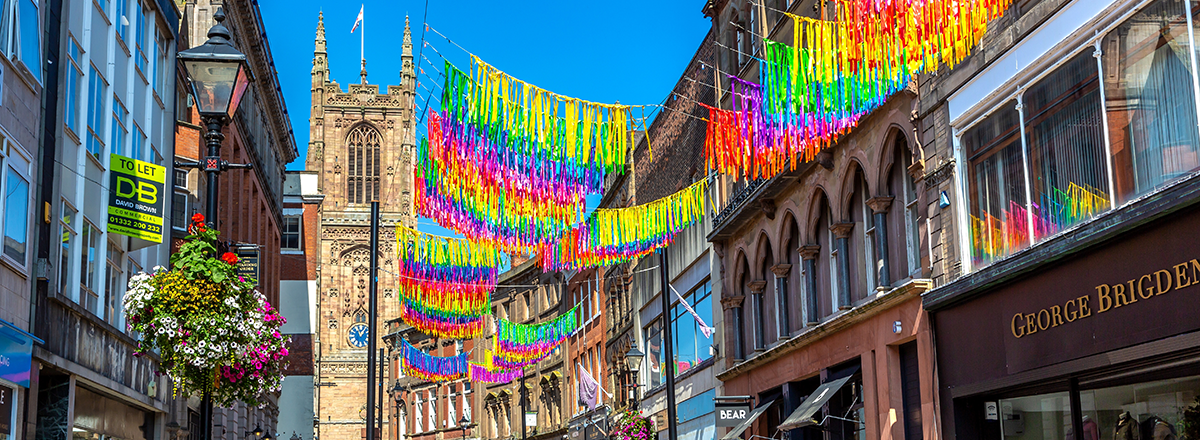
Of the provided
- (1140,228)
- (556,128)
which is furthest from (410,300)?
(1140,228)

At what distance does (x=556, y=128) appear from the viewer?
19281 mm

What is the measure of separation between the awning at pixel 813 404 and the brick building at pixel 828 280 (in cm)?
4

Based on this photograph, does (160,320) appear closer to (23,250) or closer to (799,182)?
(23,250)

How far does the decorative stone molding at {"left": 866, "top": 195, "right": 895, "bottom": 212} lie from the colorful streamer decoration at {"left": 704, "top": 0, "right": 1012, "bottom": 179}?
50.9 inches

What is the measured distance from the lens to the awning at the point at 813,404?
64.2ft

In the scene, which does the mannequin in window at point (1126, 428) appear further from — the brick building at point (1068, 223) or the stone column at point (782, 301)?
the stone column at point (782, 301)

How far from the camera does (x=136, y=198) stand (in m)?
22.4

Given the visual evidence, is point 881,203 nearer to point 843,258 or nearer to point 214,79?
point 843,258

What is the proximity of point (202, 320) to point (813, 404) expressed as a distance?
11401mm

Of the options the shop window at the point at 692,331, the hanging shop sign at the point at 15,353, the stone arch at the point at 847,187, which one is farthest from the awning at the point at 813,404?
the hanging shop sign at the point at 15,353

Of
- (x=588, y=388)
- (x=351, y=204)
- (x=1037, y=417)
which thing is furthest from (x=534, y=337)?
(x=351, y=204)

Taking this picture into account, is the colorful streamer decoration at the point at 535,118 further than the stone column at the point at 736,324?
No

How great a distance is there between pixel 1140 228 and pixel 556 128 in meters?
9.78

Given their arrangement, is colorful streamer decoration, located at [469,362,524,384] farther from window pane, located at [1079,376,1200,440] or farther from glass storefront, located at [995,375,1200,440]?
window pane, located at [1079,376,1200,440]
